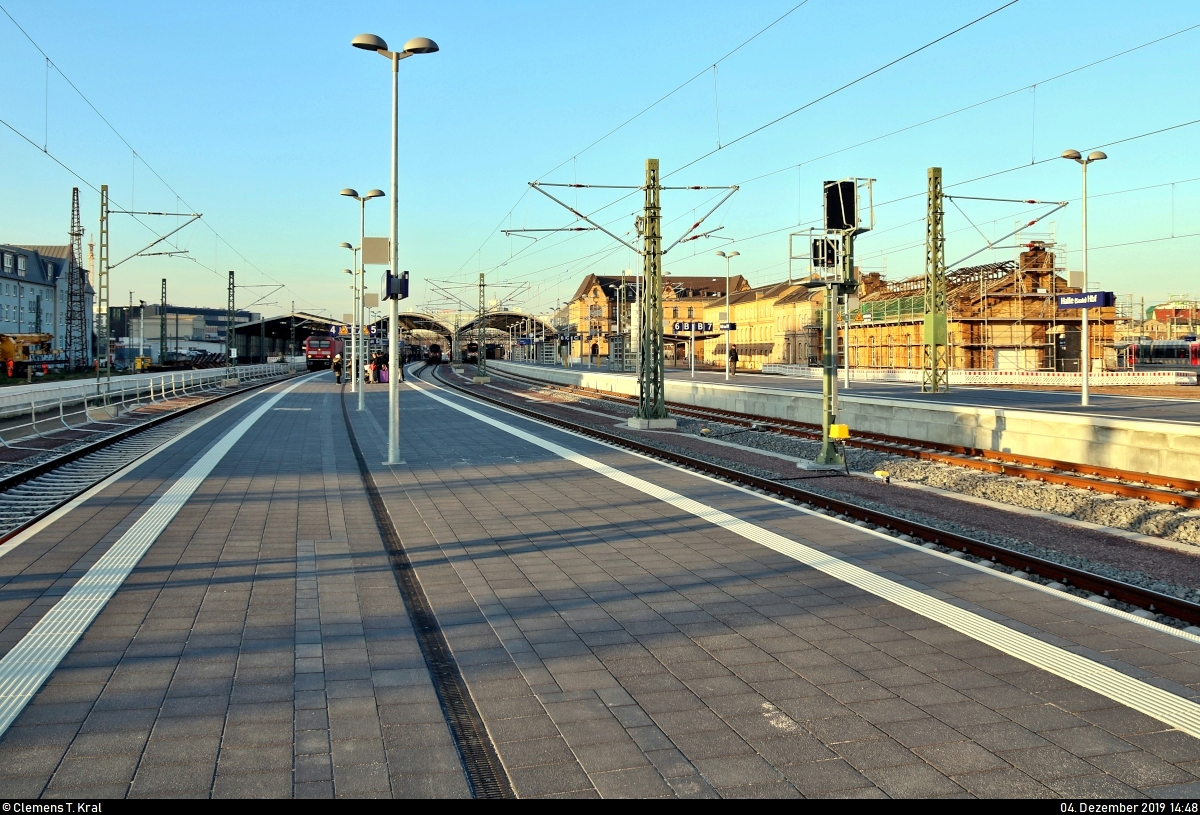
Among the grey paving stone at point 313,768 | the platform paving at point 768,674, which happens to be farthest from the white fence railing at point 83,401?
the grey paving stone at point 313,768

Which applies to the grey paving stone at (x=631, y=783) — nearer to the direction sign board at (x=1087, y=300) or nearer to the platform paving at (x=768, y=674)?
the platform paving at (x=768, y=674)

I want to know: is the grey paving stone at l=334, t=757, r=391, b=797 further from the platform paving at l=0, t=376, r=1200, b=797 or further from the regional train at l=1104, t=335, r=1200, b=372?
the regional train at l=1104, t=335, r=1200, b=372

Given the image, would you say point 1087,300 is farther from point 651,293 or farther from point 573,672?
point 573,672

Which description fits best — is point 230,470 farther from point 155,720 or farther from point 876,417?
point 876,417

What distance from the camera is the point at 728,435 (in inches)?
909

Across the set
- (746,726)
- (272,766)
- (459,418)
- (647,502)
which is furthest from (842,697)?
(459,418)

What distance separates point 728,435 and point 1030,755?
18.9 metres

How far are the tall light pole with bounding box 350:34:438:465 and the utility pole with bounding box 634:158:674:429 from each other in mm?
7446

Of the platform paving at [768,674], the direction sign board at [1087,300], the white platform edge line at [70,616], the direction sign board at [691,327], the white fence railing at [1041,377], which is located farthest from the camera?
the direction sign board at [691,327]

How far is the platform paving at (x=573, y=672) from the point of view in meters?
4.12

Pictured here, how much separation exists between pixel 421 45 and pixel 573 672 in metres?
13.9
